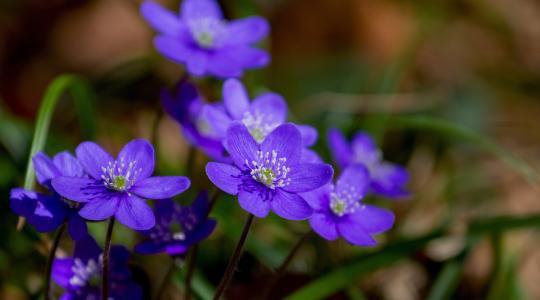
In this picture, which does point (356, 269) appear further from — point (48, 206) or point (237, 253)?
point (48, 206)

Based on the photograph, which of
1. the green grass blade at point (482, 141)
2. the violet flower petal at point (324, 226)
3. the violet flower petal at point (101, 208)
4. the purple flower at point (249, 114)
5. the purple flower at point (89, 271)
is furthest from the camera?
the green grass blade at point (482, 141)

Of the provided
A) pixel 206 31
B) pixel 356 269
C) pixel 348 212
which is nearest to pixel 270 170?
pixel 348 212

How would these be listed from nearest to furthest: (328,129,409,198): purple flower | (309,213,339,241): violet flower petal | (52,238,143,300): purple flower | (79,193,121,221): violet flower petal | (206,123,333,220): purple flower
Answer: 1. (79,193,121,221): violet flower petal
2. (206,123,333,220): purple flower
3. (309,213,339,241): violet flower petal
4. (52,238,143,300): purple flower
5. (328,129,409,198): purple flower

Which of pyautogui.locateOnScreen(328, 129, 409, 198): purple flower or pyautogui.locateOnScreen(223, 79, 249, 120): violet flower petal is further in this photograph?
pyautogui.locateOnScreen(328, 129, 409, 198): purple flower

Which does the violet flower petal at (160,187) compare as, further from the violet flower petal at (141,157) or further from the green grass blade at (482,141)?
the green grass blade at (482,141)

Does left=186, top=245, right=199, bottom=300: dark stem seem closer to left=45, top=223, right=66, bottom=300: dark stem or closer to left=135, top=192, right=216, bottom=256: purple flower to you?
left=135, top=192, right=216, bottom=256: purple flower

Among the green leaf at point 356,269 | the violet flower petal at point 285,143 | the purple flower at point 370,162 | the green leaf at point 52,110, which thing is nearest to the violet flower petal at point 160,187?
the violet flower petal at point 285,143

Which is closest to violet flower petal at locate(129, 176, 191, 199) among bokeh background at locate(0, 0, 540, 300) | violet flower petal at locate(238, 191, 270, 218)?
violet flower petal at locate(238, 191, 270, 218)
